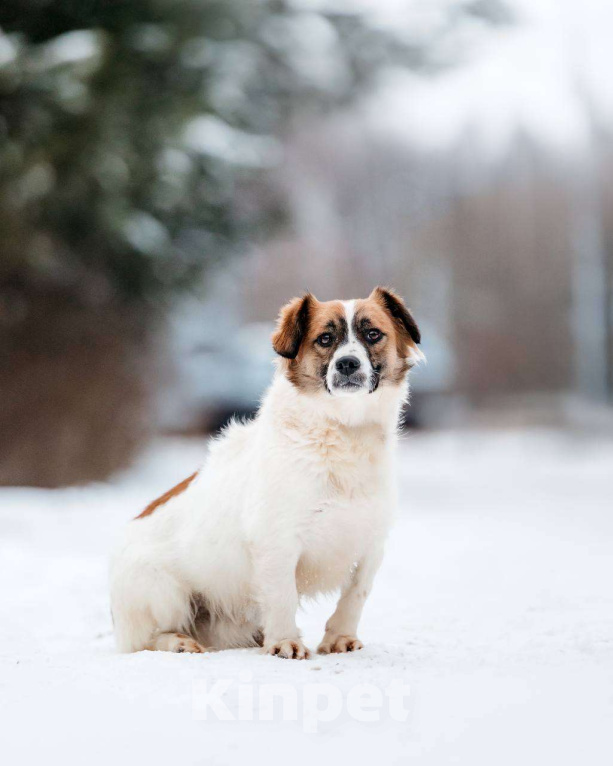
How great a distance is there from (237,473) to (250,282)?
83.9ft

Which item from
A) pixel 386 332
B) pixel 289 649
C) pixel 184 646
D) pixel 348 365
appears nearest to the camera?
pixel 289 649

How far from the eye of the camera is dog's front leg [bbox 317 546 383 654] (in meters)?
3.89

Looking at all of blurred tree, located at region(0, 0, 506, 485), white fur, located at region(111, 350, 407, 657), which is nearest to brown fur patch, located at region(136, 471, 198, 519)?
white fur, located at region(111, 350, 407, 657)

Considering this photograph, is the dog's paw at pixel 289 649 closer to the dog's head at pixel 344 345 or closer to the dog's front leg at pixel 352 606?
the dog's front leg at pixel 352 606

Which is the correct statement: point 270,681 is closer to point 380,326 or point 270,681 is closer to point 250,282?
point 380,326

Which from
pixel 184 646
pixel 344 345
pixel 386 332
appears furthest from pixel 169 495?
pixel 386 332

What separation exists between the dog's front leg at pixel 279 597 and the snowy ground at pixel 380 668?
96 millimetres

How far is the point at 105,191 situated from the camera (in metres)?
10.3

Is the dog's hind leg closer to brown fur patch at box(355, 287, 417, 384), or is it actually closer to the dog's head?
the dog's head

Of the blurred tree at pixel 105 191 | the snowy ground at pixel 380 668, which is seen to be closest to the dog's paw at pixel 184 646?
the snowy ground at pixel 380 668

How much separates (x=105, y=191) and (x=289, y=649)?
754 centimetres

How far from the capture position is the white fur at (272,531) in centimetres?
370

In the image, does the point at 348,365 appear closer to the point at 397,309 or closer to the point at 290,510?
the point at 397,309

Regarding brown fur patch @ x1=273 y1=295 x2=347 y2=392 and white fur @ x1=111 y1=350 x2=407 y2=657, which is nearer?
white fur @ x1=111 y1=350 x2=407 y2=657
